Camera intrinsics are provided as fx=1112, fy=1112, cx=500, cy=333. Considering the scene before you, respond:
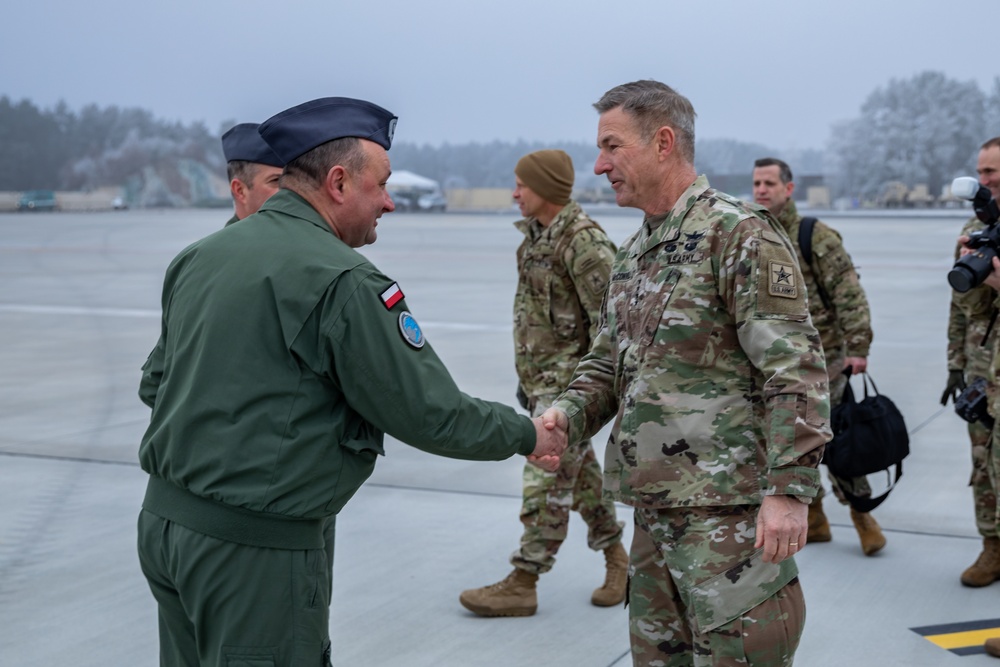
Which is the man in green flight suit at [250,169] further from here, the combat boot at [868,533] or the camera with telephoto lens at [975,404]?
the combat boot at [868,533]

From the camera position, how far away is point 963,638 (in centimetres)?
439

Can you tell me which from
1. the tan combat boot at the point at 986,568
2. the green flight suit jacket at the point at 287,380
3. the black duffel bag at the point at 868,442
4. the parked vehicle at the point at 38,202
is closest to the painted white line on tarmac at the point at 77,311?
the black duffel bag at the point at 868,442

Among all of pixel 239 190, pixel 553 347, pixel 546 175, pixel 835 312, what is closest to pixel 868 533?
Result: pixel 835 312

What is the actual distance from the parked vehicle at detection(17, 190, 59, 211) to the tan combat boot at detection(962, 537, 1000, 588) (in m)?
80.5

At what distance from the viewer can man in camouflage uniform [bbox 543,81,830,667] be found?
2.62 meters

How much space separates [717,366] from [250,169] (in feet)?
6.70

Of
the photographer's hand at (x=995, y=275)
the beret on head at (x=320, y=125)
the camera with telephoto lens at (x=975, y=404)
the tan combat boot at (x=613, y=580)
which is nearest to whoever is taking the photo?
the beret on head at (x=320, y=125)

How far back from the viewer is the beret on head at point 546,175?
498 cm

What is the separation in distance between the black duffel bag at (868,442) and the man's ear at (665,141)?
2573mm

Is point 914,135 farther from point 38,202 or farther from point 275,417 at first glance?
point 275,417

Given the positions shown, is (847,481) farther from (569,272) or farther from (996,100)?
(996,100)

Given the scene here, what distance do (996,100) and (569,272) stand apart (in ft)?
342

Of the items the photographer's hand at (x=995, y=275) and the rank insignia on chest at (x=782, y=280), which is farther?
the photographer's hand at (x=995, y=275)

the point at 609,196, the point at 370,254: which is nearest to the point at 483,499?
the point at 370,254
